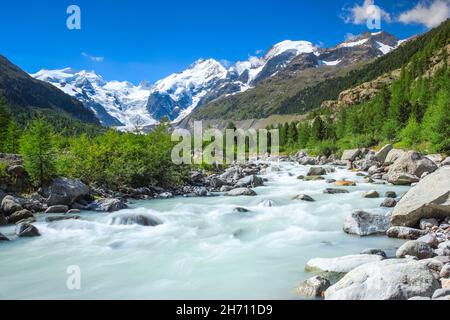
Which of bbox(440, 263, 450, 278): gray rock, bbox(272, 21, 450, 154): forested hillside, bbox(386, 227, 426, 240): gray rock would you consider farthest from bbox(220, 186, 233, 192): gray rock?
bbox(272, 21, 450, 154): forested hillside

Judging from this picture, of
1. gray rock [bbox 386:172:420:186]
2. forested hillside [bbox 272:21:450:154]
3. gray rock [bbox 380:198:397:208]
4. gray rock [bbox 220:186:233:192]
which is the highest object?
forested hillside [bbox 272:21:450:154]

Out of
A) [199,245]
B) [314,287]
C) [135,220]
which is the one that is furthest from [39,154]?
[314,287]

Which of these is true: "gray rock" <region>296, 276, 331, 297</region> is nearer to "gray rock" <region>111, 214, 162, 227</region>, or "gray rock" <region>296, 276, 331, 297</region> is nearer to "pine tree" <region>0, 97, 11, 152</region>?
"gray rock" <region>111, 214, 162, 227</region>

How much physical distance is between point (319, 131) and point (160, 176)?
7960 cm

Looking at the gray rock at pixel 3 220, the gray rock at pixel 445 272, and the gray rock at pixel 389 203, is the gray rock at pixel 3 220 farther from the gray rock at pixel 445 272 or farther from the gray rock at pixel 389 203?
the gray rock at pixel 389 203

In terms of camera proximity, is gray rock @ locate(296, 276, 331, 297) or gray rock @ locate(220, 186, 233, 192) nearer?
gray rock @ locate(296, 276, 331, 297)

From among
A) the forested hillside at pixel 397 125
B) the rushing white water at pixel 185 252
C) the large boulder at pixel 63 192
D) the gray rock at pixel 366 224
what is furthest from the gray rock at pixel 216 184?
the forested hillside at pixel 397 125

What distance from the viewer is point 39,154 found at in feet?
84.0

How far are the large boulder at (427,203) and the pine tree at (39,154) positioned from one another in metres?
20.4

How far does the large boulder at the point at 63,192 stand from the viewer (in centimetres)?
2531

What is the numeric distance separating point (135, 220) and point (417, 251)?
45.2 feet

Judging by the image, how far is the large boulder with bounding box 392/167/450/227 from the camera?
16.7 metres
